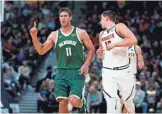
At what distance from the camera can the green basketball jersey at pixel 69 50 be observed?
33.7 ft

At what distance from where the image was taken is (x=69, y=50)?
1028 cm

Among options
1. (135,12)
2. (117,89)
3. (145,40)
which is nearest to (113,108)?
(117,89)

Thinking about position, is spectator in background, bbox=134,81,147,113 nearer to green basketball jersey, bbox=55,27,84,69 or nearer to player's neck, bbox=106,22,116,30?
green basketball jersey, bbox=55,27,84,69

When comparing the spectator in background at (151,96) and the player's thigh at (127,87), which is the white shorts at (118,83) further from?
the spectator in background at (151,96)

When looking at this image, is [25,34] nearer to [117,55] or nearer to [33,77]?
[33,77]

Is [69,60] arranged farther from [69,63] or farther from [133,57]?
[133,57]

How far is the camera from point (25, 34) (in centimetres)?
2283

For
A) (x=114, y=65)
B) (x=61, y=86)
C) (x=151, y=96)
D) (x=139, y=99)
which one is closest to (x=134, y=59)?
(x=114, y=65)

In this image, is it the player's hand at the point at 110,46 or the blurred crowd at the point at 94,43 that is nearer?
the player's hand at the point at 110,46

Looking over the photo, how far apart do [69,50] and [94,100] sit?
6.58 meters

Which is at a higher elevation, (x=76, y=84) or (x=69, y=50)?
(x=69, y=50)

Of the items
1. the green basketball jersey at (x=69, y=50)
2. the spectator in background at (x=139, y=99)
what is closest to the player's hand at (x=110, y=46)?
the green basketball jersey at (x=69, y=50)

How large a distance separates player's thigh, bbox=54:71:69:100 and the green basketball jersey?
0.59ft

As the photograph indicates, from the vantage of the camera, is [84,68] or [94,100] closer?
[84,68]
